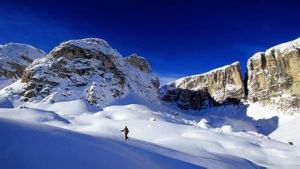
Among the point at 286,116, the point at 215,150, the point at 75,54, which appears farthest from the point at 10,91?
the point at 286,116

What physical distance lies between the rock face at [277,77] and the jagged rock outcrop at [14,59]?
3202 inches

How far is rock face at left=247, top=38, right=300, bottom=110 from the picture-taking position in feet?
497

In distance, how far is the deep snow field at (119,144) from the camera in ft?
56.7

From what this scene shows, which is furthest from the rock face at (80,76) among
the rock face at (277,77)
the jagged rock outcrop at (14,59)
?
the rock face at (277,77)

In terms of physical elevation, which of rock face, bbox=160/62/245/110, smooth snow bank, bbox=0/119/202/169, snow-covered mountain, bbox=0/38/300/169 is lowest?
smooth snow bank, bbox=0/119/202/169

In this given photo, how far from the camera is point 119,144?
79.8 ft

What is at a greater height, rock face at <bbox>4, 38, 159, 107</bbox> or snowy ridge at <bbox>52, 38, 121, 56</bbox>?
snowy ridge at <bbox>52, 38, 121, 56</bbox>

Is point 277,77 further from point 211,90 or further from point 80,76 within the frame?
point 80,76

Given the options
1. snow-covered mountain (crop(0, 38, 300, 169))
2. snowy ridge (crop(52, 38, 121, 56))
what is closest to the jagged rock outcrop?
snowy ridge (crop(52, 38, 121, 56))

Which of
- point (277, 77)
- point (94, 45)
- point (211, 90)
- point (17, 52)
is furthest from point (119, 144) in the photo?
point (211, 90)

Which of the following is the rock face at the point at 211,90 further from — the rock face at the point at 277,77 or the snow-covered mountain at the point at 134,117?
the rock face at the point at 277,77

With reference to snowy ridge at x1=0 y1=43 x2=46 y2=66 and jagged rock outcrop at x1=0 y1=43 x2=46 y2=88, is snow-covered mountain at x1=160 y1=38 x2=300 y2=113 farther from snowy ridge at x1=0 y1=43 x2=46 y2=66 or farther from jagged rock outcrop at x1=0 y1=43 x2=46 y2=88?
jagged rock outcrop at x1=0 y1=43 x2=46 y2=88

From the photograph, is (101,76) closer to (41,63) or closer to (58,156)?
(41,63)

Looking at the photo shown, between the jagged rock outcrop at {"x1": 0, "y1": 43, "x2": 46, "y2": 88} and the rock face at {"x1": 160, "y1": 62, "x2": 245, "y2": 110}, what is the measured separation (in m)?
53.8
